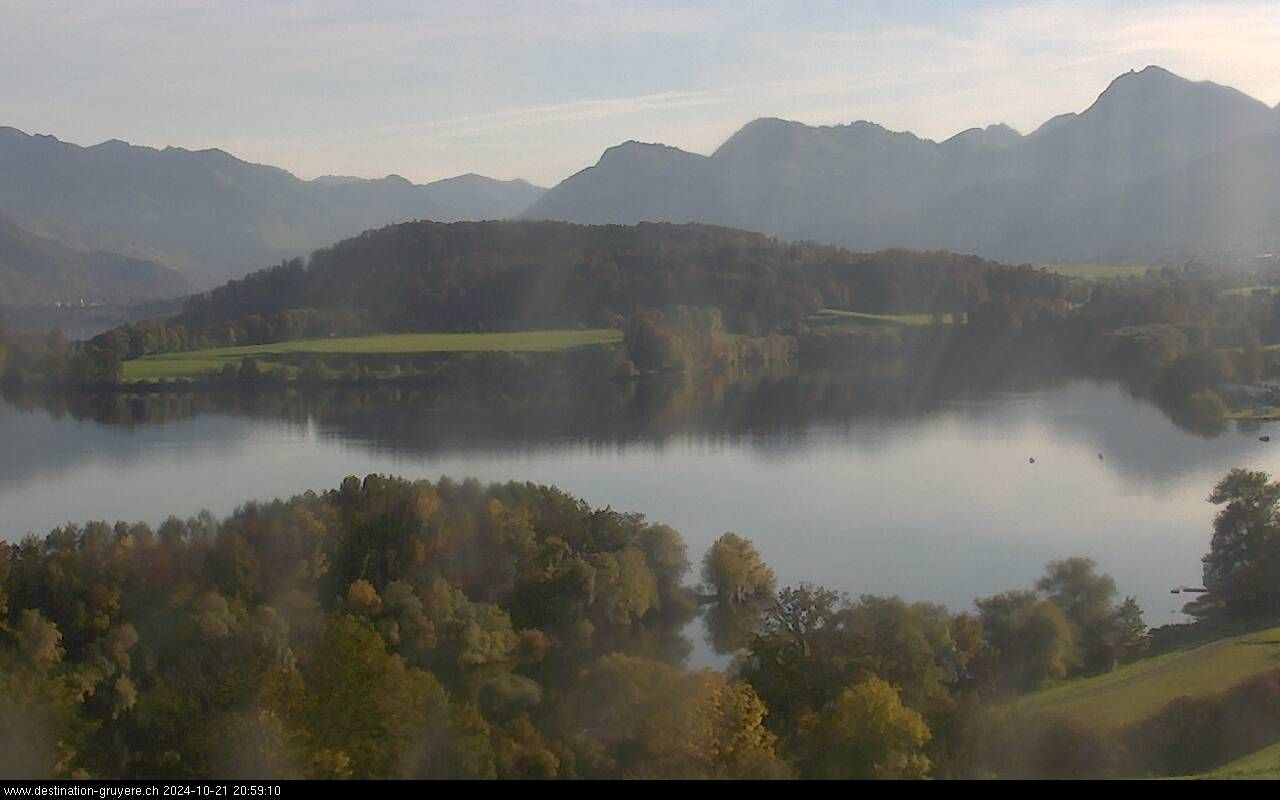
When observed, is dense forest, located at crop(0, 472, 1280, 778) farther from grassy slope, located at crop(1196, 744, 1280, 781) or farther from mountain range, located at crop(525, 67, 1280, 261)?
mountain range, located at crop(525, 67, 1280, 261)

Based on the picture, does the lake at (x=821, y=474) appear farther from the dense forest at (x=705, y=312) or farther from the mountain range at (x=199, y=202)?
the mountain range at (x=199, y=202)

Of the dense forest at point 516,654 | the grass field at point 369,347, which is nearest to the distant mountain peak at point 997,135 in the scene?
the grass field at point 369,347

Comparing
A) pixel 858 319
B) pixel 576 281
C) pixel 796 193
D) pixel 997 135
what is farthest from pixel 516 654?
pixel 997 135

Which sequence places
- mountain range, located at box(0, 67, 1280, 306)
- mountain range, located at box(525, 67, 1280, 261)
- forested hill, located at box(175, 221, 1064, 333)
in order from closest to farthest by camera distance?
forested hill, located at box(175, 221, 1064, 333)
mountain range, located at box(525, 67, 1280, 261)
mountain range, located at box(0, 67, 1280, 306)

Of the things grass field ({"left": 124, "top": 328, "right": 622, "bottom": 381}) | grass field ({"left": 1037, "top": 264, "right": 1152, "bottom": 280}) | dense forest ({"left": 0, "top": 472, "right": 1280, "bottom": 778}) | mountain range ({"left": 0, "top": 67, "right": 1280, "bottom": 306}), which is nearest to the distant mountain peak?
mountain range ({"left": 0, "top": 67, "right": 1280, "bottom": 306})

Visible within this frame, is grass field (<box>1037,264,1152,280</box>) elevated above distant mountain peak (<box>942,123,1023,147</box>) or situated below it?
below

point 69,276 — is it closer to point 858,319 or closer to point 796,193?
point 858,319

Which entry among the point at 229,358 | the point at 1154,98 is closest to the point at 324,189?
the point at 1154,98
